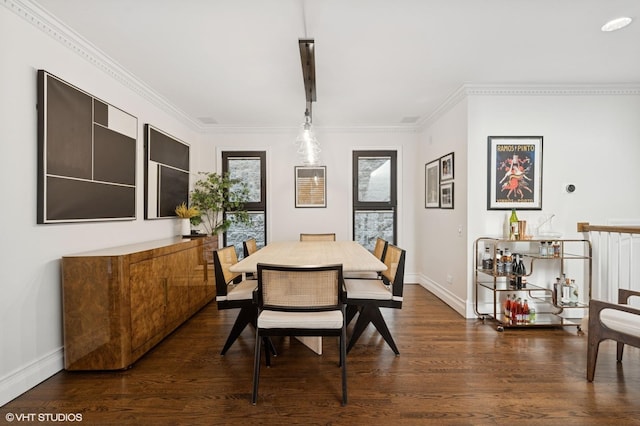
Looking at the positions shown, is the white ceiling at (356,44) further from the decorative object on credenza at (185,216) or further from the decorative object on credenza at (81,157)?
the decorative object on credenza at (185,216)

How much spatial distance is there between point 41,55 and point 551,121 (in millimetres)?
4636

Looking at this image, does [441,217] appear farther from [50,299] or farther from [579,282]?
[50,299]

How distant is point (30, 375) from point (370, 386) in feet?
7.42

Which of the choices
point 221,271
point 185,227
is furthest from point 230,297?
point 185,227

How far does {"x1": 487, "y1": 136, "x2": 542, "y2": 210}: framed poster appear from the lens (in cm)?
334

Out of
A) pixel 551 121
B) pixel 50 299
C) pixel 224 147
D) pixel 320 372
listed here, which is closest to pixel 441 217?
pixel 551 121

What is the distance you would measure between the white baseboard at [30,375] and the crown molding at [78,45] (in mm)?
2287

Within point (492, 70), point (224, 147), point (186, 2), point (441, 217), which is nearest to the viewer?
point (186, 2)

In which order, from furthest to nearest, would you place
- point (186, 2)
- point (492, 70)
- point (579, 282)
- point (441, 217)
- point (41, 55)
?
point (441, 217)
point (579, 282)
point (492, 70)
point (41, 55)
point (186, 2)

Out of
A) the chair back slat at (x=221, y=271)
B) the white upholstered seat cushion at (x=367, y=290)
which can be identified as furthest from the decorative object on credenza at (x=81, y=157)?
the white upholstered seat cushion at (x=367, y=290)

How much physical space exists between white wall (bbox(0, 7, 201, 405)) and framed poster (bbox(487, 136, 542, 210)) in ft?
12.9

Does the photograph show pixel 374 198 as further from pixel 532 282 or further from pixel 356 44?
pixel 356 44

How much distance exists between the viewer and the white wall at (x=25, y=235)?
189 cm

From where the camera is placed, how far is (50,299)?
2.18 meters
